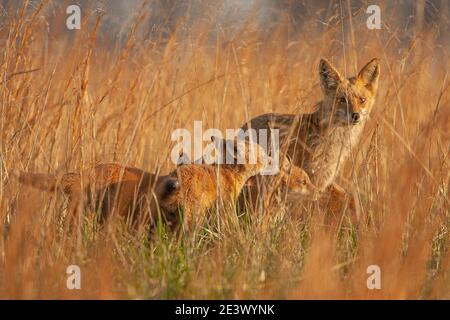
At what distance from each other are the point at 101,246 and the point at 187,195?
1.07 meters

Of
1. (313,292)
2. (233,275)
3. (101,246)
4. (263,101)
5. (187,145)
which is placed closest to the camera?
(313,292)

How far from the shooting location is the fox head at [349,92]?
20.7 feet

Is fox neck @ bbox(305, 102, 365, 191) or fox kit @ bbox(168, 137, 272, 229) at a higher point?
fox neck @ bbox(305, 102, 365, 191)

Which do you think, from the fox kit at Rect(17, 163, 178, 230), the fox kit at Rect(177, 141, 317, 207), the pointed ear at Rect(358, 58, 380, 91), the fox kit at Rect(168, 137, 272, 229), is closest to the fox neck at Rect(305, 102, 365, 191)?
the pointed ear at Rect(358, 58, 380, 91)

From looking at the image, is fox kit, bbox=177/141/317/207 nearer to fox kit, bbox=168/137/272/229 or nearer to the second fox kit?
fox kit, bbox=168/137/272/229

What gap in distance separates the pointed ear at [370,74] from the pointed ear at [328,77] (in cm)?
24

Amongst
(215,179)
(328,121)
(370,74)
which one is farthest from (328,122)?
(215,179)

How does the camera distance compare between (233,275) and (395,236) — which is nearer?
(395,236)

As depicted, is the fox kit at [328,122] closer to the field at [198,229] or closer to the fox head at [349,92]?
the fox head at [349,92]

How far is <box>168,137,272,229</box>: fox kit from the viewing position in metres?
4.93

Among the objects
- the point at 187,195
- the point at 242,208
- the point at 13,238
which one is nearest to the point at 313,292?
the point at 13,238

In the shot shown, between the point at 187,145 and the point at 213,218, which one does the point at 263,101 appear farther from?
the point at 213,218

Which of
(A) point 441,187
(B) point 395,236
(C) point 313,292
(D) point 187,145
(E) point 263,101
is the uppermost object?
(E) point 263,101

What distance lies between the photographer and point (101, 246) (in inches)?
160
